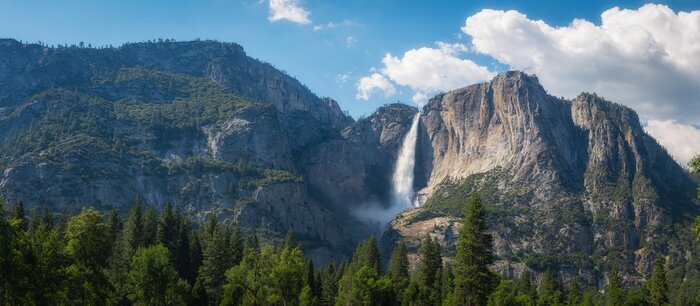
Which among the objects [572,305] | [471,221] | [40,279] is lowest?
[572,305]

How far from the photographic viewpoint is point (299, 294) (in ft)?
302

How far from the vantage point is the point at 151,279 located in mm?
71562

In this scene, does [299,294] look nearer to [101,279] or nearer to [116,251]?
[116,251]

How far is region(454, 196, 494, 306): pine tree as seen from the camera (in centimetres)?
5744

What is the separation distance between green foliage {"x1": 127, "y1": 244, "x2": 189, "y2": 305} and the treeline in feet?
0.37

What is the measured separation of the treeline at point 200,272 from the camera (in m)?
51.2

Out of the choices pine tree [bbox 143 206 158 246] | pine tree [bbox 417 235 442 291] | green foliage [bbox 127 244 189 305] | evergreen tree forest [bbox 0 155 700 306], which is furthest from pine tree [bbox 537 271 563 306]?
green foliage [bbox 127 244 189 305]

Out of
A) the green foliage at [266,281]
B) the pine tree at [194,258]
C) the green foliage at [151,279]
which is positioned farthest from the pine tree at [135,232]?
the green foliage at [151,279]

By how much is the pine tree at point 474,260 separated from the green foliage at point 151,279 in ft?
111

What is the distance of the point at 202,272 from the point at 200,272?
1.42 feet

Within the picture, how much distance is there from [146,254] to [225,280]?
72.8 feet

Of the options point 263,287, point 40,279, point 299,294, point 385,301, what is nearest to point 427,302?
point 385,301

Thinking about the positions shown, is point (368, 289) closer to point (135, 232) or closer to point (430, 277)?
point (430, 277)

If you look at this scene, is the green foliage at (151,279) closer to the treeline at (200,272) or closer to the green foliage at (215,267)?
the treeline at (200,272)
